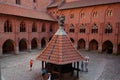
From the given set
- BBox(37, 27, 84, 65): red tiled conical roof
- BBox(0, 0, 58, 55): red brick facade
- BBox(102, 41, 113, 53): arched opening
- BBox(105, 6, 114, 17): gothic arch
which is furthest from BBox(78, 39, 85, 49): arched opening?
BBox(37, 27, 84, 65): red tiled conical roof

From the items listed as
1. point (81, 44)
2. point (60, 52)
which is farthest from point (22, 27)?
point (60, 52)

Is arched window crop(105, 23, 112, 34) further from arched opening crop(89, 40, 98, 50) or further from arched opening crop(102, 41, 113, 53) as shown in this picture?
arched opening crop(89, 40, 98, 50)

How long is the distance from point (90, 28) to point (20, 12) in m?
14.9

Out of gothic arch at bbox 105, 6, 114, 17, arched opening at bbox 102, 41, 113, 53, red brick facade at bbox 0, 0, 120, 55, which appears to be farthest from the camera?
arched opening at bbox 102, 41, 113, 53

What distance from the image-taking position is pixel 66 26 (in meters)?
36.2

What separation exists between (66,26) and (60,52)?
23.1 m

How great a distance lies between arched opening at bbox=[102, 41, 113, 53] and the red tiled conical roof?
18.7m

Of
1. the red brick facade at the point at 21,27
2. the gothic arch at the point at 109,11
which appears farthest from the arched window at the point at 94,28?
the red brick facade at the point at 21,27

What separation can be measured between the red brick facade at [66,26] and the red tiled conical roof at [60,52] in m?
13.6

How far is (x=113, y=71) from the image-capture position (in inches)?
688

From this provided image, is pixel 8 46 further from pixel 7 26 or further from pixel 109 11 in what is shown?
pixel 109 11

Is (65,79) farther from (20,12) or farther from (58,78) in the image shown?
(20,12)

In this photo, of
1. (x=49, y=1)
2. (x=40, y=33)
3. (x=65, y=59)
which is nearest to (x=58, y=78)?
(x=65, y=59)

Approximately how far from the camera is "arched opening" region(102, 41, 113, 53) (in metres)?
31.0
